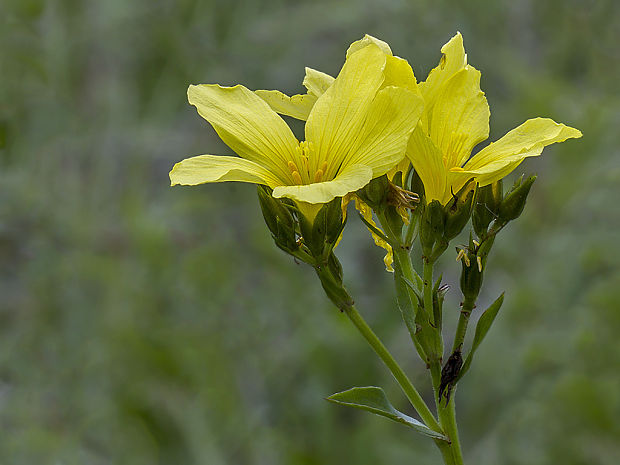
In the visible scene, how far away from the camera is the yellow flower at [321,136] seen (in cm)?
82

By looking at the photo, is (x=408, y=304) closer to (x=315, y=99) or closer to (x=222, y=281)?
(x=315, y=99)

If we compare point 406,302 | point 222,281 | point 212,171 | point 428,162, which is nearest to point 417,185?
point 428,162

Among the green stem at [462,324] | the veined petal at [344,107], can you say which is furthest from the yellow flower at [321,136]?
the green stem at [462,324]

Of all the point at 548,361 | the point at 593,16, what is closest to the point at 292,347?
the point at 548,361

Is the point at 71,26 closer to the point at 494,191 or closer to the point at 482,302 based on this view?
the point at 482,302

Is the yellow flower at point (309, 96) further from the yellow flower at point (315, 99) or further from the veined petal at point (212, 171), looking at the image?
the veined petal at point (212, 171)

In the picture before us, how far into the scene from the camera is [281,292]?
2510mm

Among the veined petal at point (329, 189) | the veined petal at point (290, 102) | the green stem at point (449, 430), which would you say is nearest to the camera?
the veined petal at point (329, 189)

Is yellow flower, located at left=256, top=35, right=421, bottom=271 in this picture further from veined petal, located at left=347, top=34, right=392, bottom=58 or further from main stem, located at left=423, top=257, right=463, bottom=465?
main stem, located at left=423, top=257, right=463, bottom=465

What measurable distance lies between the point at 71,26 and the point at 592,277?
2.17m

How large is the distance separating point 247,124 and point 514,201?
14.1 inches

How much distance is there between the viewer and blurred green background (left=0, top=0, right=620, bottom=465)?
6.38 ft

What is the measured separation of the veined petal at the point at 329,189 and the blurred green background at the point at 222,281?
1000mm

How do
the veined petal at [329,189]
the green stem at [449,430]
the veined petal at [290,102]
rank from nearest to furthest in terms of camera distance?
the veined petal at [329,189]
the green stem at [449,430]
the veined petal at [290,102]
